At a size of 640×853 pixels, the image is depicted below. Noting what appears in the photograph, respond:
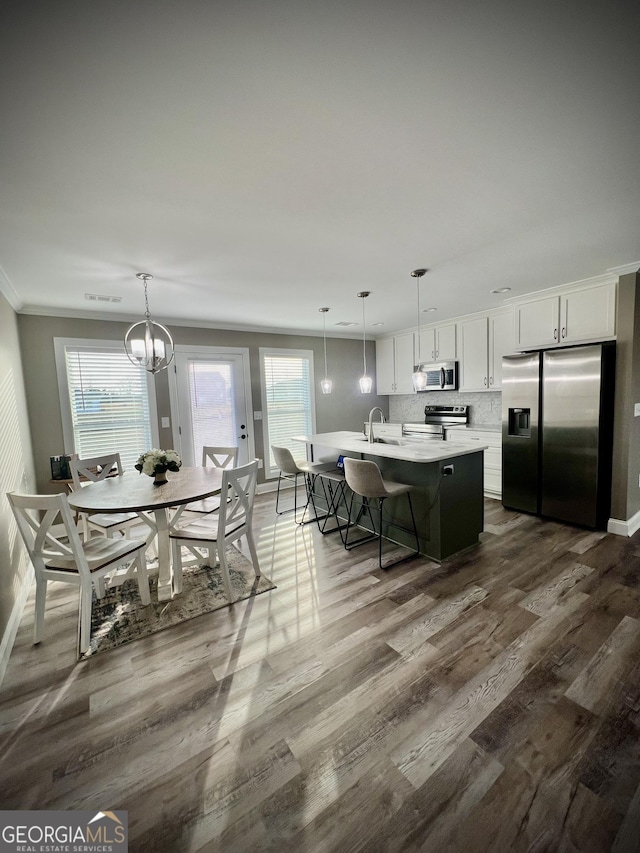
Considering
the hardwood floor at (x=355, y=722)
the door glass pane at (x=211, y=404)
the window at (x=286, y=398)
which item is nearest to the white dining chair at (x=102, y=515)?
the hardwood floor at (x=355, y=722)

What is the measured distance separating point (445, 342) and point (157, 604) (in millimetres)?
4725

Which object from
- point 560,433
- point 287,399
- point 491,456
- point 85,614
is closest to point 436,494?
point 560,433

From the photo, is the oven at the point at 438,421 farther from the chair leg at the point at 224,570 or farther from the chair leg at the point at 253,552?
the chair leg at the point at 224,570

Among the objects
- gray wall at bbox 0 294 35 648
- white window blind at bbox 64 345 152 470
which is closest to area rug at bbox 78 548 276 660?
gray wall at bbox 0 294 35 648

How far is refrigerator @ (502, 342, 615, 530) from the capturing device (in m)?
3.22

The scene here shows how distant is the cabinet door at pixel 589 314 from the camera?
3217mm

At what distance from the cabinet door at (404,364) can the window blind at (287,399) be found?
1501 mm

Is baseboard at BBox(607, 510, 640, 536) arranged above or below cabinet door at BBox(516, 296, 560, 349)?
below

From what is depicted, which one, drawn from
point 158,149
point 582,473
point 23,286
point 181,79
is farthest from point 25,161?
point 582,473

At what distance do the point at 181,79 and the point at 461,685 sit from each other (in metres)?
2.72

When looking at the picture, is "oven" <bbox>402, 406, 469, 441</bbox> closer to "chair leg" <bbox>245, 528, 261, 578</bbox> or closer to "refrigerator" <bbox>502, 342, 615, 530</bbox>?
"refrigerator" <bbox>502, 342, 615, 530</bbox>

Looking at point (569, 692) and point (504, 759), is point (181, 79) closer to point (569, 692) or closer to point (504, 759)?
point (504, 759)

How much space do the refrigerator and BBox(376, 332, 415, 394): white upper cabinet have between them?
73.1 inches

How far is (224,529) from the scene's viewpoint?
7.86 ft
